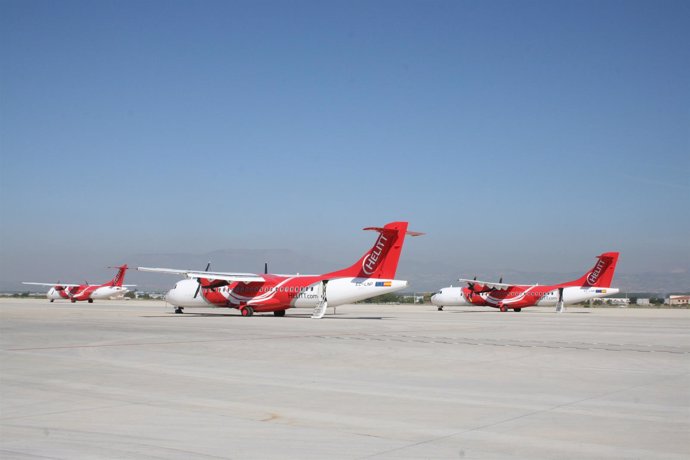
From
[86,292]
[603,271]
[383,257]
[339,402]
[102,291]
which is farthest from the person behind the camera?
[86,292]

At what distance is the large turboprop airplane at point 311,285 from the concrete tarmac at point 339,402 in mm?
20069

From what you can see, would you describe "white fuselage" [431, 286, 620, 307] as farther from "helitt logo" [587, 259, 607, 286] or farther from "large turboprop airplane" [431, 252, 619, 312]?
"helitt logo" [587, 259, 607, 286]

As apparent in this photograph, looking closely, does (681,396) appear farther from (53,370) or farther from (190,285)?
(190,285)

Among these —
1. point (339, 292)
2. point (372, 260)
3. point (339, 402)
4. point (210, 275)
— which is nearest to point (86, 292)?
point (210, 275)

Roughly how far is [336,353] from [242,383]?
20.1 ft

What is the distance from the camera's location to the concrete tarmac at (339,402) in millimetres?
7727

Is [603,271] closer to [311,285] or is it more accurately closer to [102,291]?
[311,285]

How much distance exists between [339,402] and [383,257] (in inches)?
1180

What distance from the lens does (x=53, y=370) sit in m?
14.2

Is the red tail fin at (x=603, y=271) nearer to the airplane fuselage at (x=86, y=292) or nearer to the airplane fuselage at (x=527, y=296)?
the airplane fuselage at (x=527, y=296)

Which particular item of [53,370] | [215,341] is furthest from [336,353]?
[53,370]

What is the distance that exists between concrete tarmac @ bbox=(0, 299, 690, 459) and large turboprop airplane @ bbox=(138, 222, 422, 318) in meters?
20.1

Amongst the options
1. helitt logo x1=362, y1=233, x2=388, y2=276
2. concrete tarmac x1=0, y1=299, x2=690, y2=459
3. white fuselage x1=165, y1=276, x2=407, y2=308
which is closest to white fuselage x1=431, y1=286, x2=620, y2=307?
white fuselage x1=165, y1=276, x2=407, y2=308

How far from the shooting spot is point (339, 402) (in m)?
10.7
